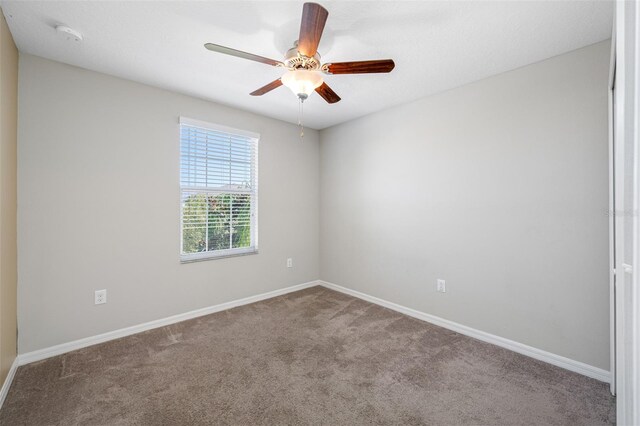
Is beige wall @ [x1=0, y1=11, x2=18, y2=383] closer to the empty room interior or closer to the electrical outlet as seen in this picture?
the empty room interior

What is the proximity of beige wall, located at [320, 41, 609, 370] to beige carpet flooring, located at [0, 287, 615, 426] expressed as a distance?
15.7 inches

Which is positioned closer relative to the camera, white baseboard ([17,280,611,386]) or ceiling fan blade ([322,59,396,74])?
ceiling fan blade ([322,59,396,74])

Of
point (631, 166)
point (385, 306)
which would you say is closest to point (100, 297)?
point (385, 306)

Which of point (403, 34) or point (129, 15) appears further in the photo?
point (403, 34)

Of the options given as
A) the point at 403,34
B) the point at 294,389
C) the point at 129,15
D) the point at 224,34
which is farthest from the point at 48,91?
the point at 294,389

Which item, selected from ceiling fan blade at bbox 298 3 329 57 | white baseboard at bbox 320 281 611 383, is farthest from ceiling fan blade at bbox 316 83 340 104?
white baseboard at bbox 320 281 611 383

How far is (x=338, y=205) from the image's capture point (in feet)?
13.4

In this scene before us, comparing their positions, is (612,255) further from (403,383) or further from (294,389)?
(294,389)

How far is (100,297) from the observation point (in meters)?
2.55

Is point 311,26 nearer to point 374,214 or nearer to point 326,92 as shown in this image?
point 326,92

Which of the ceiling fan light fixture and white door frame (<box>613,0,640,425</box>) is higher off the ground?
the ceiling fan light fixture

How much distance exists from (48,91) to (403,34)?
284 centimetres

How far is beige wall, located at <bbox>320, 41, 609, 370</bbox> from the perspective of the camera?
2.09 metres

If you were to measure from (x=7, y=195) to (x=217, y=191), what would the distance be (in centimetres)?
169
